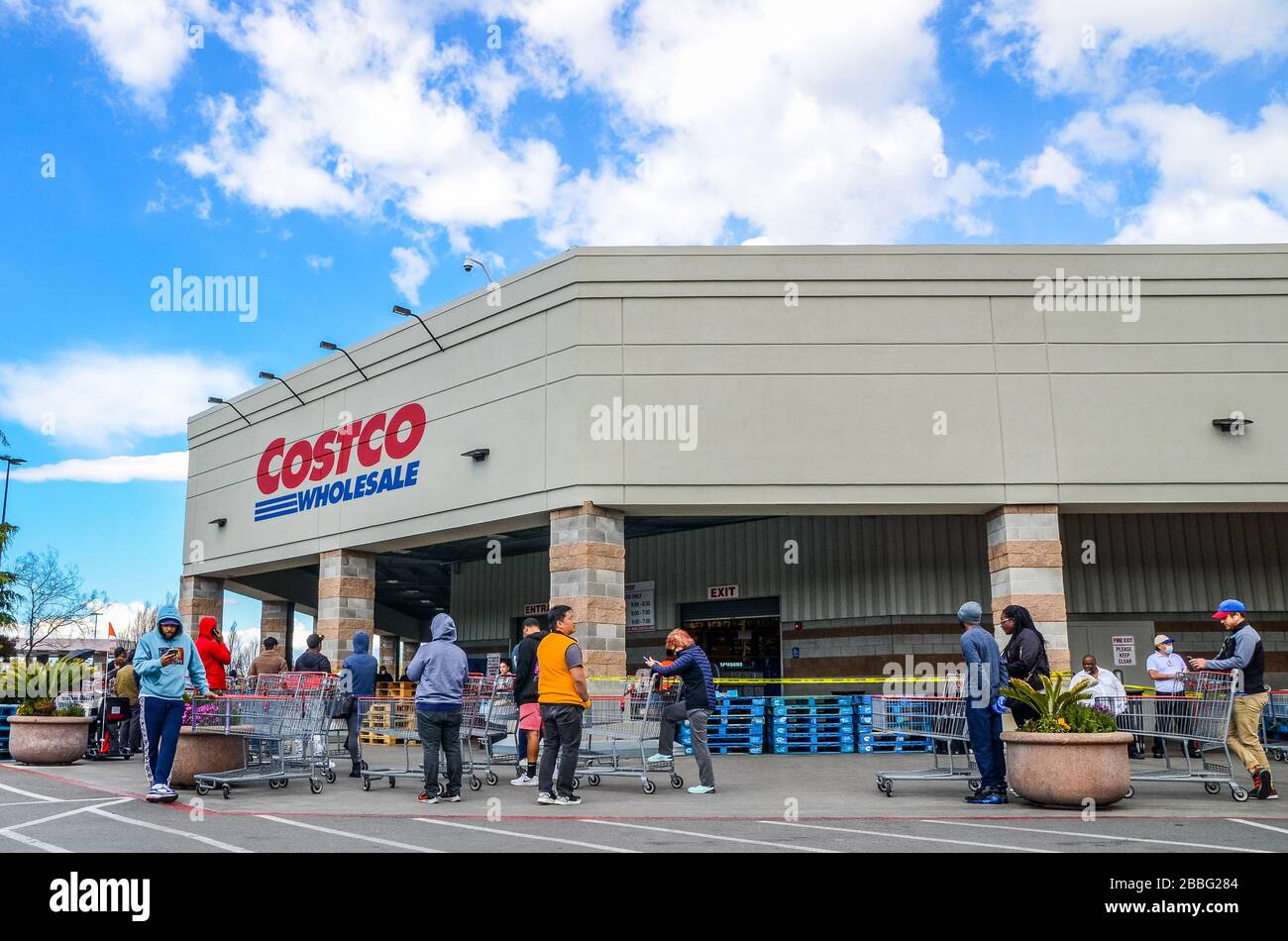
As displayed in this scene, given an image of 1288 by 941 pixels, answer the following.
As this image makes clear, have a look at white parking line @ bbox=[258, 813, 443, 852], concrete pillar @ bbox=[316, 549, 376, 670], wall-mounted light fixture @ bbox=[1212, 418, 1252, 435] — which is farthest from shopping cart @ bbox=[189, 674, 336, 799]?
wall-mounted light fixture @ bbox=[1212, 418, 1252, 435]

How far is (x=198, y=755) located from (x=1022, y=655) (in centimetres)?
918

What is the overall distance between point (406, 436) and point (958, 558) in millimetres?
12727

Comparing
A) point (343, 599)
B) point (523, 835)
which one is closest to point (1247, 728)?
point (523, 835)

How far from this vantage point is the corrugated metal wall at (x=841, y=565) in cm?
2377

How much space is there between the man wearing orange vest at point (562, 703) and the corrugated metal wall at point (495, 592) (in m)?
19.0

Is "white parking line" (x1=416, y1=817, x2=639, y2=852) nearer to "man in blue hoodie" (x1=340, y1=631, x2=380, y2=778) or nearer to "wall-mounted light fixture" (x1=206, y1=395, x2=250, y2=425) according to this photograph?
"man in blue hoodie" (x1=340, y1=631, x2=380, y2=778)

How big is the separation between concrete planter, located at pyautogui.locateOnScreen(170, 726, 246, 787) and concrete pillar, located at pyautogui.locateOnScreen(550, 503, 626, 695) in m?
7.77

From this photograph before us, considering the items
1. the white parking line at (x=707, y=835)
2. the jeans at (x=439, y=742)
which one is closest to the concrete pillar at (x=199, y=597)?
the jeans at (x=439, y=742)

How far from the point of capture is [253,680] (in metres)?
14.0

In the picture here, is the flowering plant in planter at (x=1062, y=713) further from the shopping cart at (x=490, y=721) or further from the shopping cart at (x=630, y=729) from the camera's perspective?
the shopping cart at (x=490, y=721)

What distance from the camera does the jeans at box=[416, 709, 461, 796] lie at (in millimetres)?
11234
